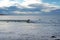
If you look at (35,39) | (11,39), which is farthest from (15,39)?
(35,39)

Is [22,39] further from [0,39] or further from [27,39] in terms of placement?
[0,39]

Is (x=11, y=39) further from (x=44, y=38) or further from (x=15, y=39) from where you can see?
(x=44, y=38)

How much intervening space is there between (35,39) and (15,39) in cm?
145

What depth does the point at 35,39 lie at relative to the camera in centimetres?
1565

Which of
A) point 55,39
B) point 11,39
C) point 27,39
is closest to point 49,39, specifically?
point 55,39

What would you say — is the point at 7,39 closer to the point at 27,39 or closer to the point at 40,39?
the point at 27,39

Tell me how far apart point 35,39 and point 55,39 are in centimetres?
143

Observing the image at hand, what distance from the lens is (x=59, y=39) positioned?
15.8 metres

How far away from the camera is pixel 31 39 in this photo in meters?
15.6

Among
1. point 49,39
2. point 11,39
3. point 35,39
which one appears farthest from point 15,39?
point 49,39

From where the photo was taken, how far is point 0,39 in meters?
15.5

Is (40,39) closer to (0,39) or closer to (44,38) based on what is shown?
(44,38)

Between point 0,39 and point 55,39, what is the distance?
3930 mm

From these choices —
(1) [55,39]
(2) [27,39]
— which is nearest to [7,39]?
(2) [27,39]
